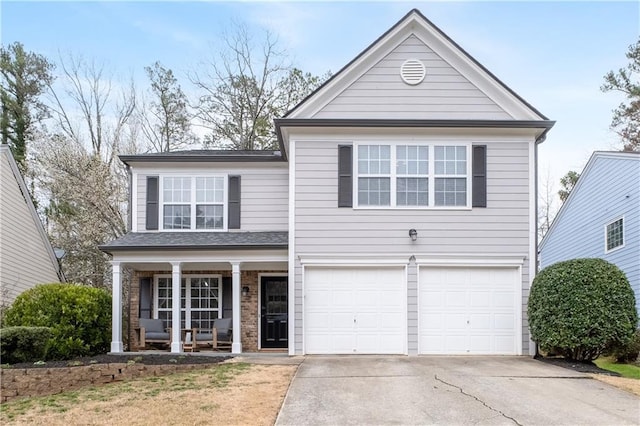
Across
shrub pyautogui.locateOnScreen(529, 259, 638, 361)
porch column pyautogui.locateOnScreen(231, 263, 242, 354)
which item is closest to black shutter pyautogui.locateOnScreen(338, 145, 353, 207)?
porch column pyautogui.locateOnScreen(231, 263, 242, 354)

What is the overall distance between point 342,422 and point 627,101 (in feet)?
86.8

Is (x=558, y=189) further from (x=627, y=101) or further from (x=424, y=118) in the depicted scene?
(x=424, y=118)

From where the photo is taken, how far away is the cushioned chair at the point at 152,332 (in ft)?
53.5

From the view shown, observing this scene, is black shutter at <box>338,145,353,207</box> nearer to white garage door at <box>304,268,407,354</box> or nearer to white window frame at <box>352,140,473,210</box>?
white window frame at <box>352,140,473,210</box>

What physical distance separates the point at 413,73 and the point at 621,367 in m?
7.77

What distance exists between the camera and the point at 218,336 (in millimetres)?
16391

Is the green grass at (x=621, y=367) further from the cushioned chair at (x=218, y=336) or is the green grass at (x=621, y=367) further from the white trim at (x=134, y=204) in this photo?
the white trim at (x=134, y=204)

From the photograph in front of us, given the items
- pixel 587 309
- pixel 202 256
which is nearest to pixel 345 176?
pixel 202 256

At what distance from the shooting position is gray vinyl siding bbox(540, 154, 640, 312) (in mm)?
18453

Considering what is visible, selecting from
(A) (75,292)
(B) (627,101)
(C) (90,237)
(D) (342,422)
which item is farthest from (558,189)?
(D) (342,422)

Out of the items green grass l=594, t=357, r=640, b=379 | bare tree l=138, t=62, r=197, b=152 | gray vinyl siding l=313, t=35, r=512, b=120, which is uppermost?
bare tree l=138, t=62, r=197, b=152

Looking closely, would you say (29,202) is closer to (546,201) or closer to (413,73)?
(413,73)

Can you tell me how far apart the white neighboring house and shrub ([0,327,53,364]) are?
16.9 ft

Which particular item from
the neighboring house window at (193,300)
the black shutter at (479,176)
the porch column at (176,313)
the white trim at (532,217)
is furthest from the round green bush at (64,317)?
the white trim at (532,217)
